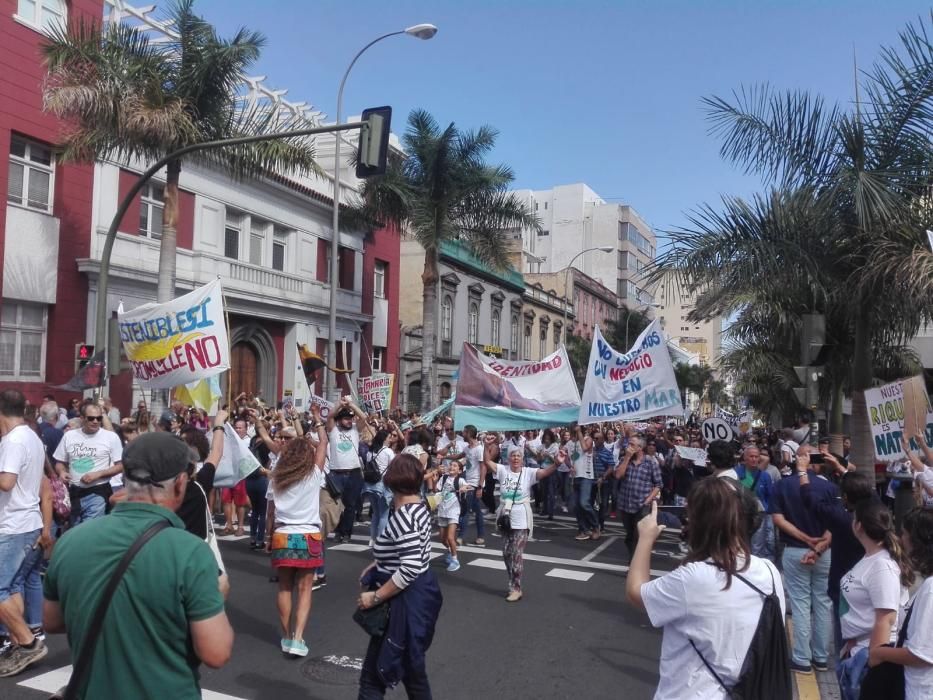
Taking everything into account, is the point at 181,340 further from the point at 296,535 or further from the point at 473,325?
the point at 473,325

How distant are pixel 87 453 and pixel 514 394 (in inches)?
330

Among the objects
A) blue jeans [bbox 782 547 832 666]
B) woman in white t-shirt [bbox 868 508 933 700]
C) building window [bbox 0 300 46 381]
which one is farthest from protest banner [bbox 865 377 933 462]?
building window [bbox 0 300 46 381]

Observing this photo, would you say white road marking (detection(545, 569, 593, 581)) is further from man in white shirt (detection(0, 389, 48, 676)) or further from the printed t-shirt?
man in white shirt (detection(0, 389, 48, 676))

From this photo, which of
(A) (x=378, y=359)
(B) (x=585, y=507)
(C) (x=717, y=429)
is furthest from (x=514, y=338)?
(B) (x=585, y=507)

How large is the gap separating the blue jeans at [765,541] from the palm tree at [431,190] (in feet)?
62.7

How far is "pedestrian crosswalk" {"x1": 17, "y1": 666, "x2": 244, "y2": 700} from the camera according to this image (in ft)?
17.0

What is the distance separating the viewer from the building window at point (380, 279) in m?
32.5

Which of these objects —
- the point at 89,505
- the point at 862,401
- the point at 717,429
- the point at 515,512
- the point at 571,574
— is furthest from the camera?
the point at 717,429

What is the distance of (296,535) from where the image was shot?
20.1 feet

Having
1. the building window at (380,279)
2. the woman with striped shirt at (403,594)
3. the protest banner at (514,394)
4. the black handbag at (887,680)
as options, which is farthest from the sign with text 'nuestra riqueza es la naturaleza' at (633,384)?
the building window at (380,279)

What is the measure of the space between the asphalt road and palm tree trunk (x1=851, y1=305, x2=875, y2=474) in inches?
107

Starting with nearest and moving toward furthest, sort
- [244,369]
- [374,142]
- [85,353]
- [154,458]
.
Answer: [154,458] → [374,142] → [85,353] → [244,369]

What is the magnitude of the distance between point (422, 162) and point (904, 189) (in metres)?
19.5

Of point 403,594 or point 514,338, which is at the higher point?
point 514,338
